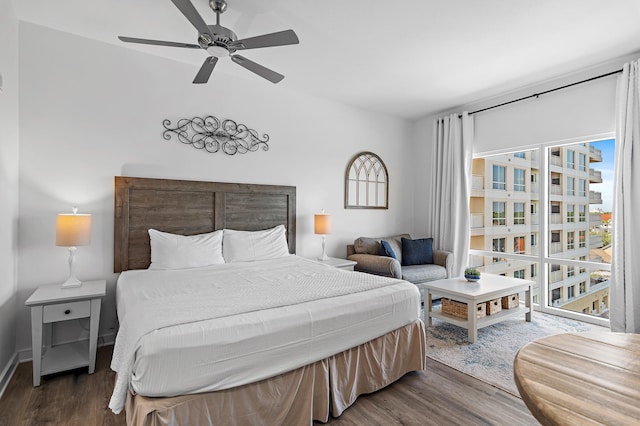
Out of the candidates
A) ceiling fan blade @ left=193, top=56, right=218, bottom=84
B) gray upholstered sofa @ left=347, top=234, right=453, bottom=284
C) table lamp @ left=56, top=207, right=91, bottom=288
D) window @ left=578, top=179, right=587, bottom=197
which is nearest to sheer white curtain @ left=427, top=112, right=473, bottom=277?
gray upholstered sofa @ left=347, top=234, right=453, bottom=284

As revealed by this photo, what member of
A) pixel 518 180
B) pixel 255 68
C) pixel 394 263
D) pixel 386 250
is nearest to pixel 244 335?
pixel 255 68

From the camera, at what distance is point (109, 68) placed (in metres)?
3.07

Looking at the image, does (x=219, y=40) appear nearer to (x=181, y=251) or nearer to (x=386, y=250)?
(x=181, y=251)

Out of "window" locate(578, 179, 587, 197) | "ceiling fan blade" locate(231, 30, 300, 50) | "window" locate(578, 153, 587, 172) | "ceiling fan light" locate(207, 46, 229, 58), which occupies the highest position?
"ceiling fan blade" locate(231, 30, 300, 50)

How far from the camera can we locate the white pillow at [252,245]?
11.1ft

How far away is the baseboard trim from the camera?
7.37 feet

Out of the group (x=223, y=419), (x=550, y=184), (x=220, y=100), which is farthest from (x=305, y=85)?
(x=223, y=419)

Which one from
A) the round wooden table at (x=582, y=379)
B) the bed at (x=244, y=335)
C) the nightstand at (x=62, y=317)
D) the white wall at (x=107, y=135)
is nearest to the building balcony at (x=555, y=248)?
the bed at (x=244, y=335)

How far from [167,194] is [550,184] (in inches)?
180

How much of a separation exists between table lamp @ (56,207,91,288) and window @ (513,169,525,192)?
16.2ft

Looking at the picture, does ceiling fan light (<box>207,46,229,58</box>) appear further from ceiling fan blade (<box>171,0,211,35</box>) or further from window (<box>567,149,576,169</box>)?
window (<box>567,149,576,169</box>)

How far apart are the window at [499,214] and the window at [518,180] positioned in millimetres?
283

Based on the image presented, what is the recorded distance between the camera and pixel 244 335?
1.62 metres

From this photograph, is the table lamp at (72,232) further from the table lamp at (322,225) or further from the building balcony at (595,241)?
the building balcony at (595,241)
